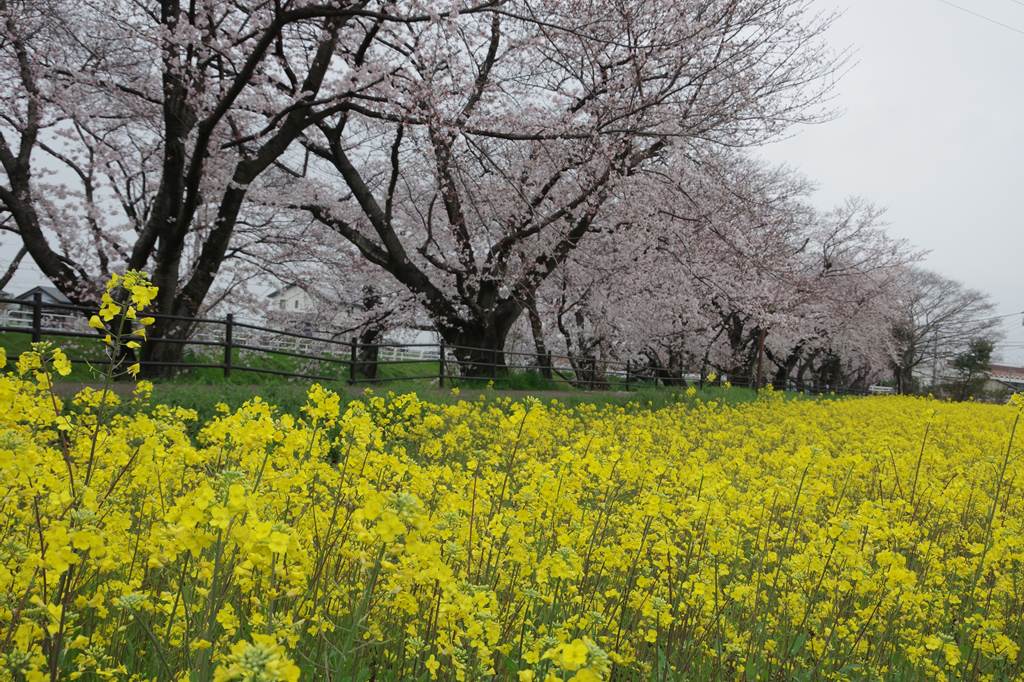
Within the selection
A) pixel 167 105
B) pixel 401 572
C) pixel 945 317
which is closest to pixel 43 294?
pixel 167 105

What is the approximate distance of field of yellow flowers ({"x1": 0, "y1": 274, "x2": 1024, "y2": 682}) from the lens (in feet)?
6.07

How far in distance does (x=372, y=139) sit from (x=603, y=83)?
600 centimetres

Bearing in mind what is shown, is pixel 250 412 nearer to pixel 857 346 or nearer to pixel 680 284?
pixel 680 284

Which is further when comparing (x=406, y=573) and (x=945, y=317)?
(x=945, y=317)

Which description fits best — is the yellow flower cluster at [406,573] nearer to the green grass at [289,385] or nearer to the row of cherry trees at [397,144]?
the green grass at [289,385]

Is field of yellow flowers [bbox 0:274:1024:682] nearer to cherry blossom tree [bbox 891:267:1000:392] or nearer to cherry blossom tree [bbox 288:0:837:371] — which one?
cherry blossom tree [bbox 288:0:837:371]

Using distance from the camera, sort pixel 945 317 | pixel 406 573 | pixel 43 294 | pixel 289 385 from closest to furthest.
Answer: pixel 406 573
pixel 289 385
pixel 43 294
pixel 945 317

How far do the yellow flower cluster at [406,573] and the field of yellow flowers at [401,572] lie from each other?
18mm

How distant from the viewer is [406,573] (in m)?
2.04

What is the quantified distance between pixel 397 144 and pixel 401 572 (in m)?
12.9

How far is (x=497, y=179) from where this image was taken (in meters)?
16.7

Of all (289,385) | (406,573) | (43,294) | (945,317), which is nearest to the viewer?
(406,573)

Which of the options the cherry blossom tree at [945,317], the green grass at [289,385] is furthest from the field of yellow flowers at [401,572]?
the cherry blossom tree at [945,317]

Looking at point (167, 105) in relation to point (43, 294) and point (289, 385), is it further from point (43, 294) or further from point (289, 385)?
point (43, 294)
